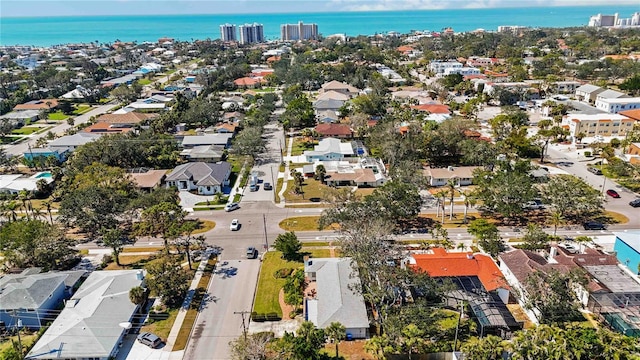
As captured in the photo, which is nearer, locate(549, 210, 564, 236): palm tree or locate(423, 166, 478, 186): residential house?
locate(549, 210, 564, 236): palm tree

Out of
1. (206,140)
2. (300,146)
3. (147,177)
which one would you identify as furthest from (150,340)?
(300,146)

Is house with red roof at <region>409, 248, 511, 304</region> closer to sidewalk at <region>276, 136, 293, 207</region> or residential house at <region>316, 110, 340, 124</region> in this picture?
sidewalk at <region>276, 136, 293, 207</region>

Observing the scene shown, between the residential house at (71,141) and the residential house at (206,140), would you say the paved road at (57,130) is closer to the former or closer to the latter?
the residential house at (71,141)

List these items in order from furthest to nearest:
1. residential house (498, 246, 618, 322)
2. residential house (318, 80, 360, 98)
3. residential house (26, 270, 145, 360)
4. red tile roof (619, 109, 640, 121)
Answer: residential house (318, 80, 360, 98)
red tile roof (619, 109, 640, 121)
residential house (498, 246, 618, 322)
residential house (26, 270, 145, 360)

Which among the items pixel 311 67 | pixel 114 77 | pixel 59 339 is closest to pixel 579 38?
pixel 311 67

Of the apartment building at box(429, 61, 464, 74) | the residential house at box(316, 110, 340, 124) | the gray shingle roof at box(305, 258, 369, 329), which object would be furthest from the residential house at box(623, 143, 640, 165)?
the apartment building at box(429, 61, 464, 74)

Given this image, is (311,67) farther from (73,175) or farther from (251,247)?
(251,247)
